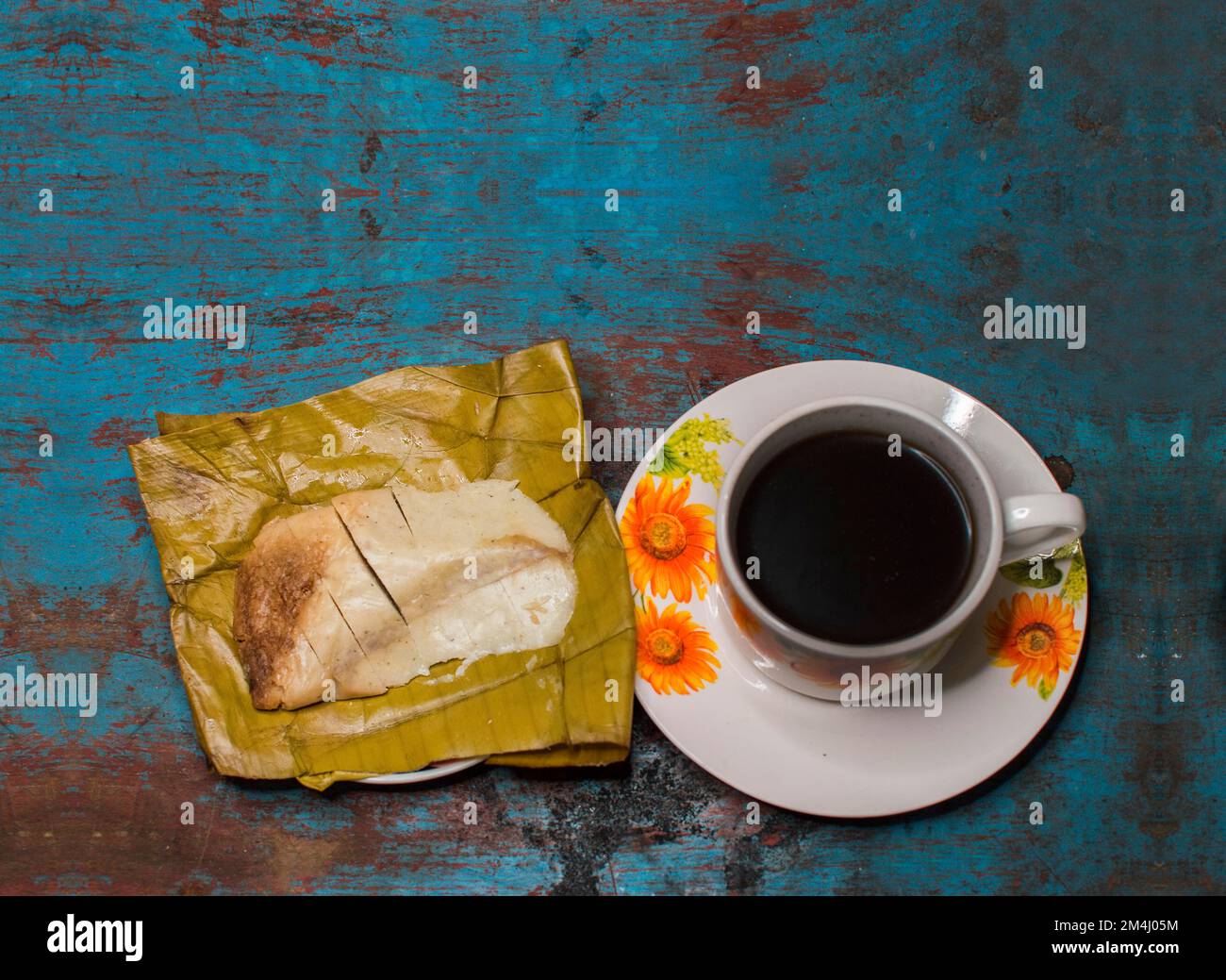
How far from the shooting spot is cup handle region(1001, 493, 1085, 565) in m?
0.80

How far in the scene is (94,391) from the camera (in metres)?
1.14

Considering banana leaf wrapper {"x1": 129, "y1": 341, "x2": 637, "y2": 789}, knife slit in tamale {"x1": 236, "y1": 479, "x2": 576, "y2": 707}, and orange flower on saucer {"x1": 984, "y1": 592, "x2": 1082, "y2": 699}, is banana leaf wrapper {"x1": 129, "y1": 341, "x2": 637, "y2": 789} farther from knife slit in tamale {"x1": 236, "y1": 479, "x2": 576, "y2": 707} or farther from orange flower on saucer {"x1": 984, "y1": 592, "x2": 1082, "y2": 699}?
orange flower on saucer {"x1": 984, "y1": 592, "x2": 1082, "y2": 699}

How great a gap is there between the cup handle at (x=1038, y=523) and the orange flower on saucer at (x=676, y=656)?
0.28 meters

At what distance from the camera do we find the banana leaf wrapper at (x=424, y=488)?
3.32ft

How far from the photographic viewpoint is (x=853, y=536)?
87cm

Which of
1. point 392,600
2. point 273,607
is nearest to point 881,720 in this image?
point 392,600

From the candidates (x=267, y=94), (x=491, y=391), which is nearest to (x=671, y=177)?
(x=491, y=391)

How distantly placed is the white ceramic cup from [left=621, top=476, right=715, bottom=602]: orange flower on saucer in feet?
0.23

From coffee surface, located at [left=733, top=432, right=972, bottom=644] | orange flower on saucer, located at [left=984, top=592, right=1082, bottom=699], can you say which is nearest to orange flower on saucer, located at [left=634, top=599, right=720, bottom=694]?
coffee surface, located at [left=733, top=432, right=972, bottom=644]

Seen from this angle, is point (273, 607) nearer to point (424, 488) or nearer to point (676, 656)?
point (424, 488)

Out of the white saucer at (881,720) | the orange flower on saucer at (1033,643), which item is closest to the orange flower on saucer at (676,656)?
the white saucer at (881,720)

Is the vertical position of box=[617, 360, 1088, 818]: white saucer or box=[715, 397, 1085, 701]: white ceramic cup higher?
box=[715, 397, 1085, 701]: white ceramic cup

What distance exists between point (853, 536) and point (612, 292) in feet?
1.39

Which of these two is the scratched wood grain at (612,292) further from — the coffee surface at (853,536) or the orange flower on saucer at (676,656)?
the coffee surface at (853,536)
